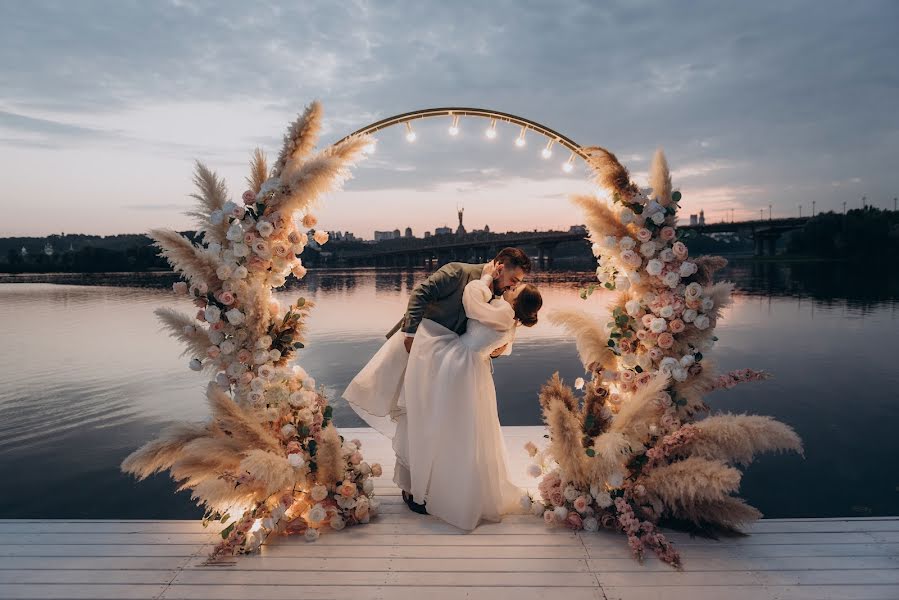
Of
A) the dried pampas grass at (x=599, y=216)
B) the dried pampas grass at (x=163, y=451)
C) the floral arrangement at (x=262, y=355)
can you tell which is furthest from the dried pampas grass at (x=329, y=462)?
the dried pampas grass at (x=599, y=216)

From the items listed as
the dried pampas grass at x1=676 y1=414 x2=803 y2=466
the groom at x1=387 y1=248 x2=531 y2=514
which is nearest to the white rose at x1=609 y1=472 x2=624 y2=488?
the dried pampas grass at x1=676 y1=414 x2=803 y2=466

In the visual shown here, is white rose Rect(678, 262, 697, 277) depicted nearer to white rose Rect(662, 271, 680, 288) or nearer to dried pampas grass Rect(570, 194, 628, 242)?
white rose Rect(662, 271, 680, 288)

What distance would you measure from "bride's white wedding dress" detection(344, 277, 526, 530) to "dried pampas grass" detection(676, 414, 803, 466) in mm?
1303

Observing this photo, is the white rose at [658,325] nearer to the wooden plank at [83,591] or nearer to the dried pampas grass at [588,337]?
the dried pampas grass at [588,337]

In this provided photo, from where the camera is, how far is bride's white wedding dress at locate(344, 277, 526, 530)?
155 inches

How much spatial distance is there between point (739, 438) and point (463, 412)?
1765mm

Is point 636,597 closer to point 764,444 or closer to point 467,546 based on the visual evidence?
point 467,546

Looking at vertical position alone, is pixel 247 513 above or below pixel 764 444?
below

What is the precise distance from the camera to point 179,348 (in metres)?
15.7

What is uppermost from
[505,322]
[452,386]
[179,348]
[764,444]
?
[505,322]

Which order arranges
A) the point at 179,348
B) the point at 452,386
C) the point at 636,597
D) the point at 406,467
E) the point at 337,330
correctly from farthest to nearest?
the point at 337,330 → the point at 179,348 → the point at 406,467 → the point at 452,386 → the point at 636,597

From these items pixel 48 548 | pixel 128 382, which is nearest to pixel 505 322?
pixel 48 548

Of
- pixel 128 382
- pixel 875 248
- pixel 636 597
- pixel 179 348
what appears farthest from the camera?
pixel 875 248

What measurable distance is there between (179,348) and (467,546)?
46.5ft
